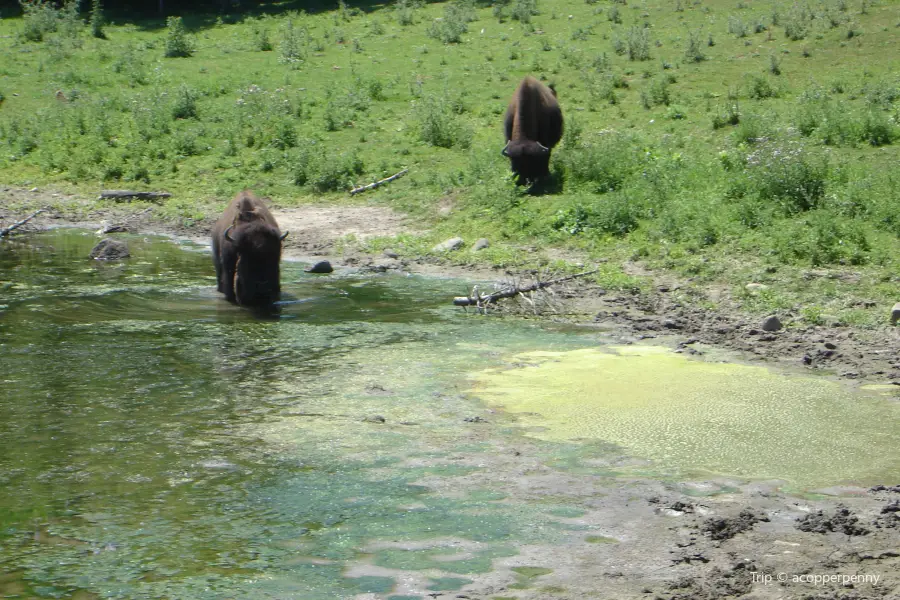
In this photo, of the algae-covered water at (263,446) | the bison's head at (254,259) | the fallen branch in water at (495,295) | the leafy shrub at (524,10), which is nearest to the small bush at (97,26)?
the leafy shrub at (524,10)

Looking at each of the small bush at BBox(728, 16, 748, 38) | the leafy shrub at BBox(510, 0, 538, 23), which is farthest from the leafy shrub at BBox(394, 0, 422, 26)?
the small bush at BBox(728, 16, 748, 38)

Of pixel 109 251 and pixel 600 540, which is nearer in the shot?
pixel 600 540

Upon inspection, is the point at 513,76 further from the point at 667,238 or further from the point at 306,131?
the point at 667,238

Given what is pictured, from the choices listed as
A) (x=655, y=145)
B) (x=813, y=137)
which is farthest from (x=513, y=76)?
(x=813, y=137)

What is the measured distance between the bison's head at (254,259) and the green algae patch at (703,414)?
3496 mm

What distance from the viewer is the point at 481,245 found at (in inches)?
591

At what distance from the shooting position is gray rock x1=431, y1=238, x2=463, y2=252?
15117 mm

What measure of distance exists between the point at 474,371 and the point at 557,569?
391 centimetres

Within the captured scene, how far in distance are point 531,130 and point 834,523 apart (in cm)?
1242

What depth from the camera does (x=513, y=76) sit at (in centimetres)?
2506

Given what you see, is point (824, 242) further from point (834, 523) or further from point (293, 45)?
point (293, 45)

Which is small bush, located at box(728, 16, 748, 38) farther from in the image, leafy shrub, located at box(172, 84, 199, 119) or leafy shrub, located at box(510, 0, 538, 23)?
leafy shrub, located at box(172, 84, 199, 119)

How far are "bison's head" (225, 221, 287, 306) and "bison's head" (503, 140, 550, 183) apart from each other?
619cm

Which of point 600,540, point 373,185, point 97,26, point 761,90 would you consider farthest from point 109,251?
point 97,26
